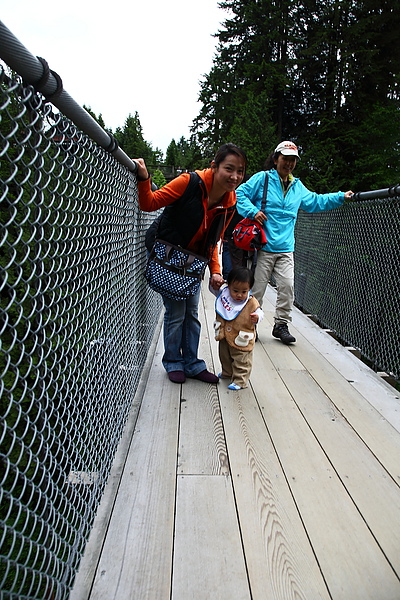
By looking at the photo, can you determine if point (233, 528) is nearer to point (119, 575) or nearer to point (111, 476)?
point (119, 575)

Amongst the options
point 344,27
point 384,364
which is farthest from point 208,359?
point 344,27

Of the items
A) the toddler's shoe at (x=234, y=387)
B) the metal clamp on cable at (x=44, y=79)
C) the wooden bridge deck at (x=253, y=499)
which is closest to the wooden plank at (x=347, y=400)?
the wooden bridge deck at (x=253, y=499)

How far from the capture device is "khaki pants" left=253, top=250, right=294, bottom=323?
147 inches

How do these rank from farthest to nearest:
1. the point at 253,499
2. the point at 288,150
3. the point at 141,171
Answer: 1. the point at 288,150
2. the point at 141,171
3. the point at 253,499

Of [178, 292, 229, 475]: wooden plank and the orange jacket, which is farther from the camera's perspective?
the orange jacket

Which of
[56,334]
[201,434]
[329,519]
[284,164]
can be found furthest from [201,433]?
[284,164]

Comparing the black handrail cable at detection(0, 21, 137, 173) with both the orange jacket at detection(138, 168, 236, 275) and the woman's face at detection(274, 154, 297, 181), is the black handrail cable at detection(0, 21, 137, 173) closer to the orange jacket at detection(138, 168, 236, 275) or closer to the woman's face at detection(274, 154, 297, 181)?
the orange jacket at detection(138, 168, 236, 275)

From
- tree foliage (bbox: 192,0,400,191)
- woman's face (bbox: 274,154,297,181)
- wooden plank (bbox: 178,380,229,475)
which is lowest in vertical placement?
wooden plank (bbox: 178,380,229,475)

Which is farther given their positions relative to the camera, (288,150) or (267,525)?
(288,150)

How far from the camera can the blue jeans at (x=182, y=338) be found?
109 inches

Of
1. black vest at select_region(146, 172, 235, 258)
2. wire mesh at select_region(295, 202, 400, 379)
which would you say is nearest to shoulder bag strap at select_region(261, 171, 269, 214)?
wire mesh at select_region(295, 202, 400, 379)

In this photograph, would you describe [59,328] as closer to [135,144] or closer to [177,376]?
[177,376]

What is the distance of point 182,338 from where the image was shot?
2918 millimetres

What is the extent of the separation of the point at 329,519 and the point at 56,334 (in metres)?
1.27
